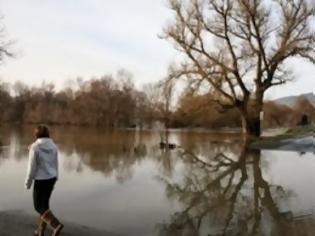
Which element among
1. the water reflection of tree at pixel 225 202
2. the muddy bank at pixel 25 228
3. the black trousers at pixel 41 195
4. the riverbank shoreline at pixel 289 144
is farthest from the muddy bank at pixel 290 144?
the black trousers at pixel 41 195

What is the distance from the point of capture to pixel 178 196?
1343 centimetres

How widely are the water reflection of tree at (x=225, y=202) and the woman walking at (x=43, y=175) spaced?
2404 millimetres

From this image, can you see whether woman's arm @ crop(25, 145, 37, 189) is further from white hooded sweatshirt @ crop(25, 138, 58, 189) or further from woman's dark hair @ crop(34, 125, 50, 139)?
woman's dark hair @ crop(34, 125, 50, 139)

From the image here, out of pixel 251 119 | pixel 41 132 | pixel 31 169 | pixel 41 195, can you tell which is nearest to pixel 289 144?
pixel 251 119

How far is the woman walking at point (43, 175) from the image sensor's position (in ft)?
24.8

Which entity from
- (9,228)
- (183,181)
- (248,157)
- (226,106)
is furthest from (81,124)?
(9,228)

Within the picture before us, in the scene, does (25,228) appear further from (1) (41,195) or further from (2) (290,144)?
(2) (290,144)

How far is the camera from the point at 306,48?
36094 mm

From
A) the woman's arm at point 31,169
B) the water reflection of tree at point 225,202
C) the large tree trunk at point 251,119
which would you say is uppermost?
the large tree trunk at point 251,119

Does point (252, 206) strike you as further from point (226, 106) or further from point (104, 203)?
point (226, 106)

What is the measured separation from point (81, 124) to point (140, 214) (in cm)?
9335

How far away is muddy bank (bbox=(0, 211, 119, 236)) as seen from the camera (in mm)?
8336

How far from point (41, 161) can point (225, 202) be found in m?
6.29

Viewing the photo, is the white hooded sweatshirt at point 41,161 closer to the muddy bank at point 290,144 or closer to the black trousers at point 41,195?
the black trousers at point 41,195
